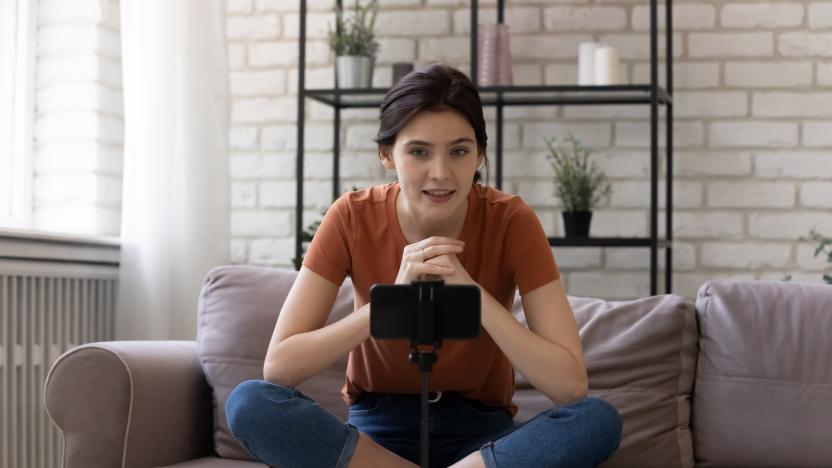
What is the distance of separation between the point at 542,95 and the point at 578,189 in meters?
0.32

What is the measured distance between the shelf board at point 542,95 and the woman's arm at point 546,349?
50.3 inches

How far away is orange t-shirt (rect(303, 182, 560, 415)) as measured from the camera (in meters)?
1.91

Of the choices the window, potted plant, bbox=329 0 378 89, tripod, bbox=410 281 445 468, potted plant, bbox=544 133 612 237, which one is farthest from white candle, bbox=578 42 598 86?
tripod, bbox=410 281 445 468

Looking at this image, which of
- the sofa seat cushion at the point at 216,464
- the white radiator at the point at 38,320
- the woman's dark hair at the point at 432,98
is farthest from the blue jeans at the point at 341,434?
the white radiator at the point at 38,320

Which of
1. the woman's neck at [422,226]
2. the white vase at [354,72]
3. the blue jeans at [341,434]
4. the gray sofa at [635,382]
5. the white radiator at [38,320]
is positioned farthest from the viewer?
the white vase at [354,72]

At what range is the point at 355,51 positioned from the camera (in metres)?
3.21

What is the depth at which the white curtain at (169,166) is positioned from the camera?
2855 mm

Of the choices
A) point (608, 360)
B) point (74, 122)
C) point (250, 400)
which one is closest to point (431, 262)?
point (250, 400)

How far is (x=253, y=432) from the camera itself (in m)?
1.76

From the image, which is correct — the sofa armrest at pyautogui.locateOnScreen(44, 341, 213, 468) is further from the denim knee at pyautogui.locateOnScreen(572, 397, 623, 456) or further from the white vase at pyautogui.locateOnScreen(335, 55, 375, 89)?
the white vase at pyautogui.locateOnScreen(335, 55, 375, 89)

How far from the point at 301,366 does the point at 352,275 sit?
0.22m

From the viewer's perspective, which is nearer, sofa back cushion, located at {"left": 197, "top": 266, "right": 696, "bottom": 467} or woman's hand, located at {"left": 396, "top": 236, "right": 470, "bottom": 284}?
woman's hand, located at {"left": 396, "top": 236, "right": 470, "bottom": 284}

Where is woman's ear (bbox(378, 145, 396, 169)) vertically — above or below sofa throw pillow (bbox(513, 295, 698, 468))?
above

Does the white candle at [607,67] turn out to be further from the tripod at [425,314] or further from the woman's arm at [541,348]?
the tripod at [425,314]
